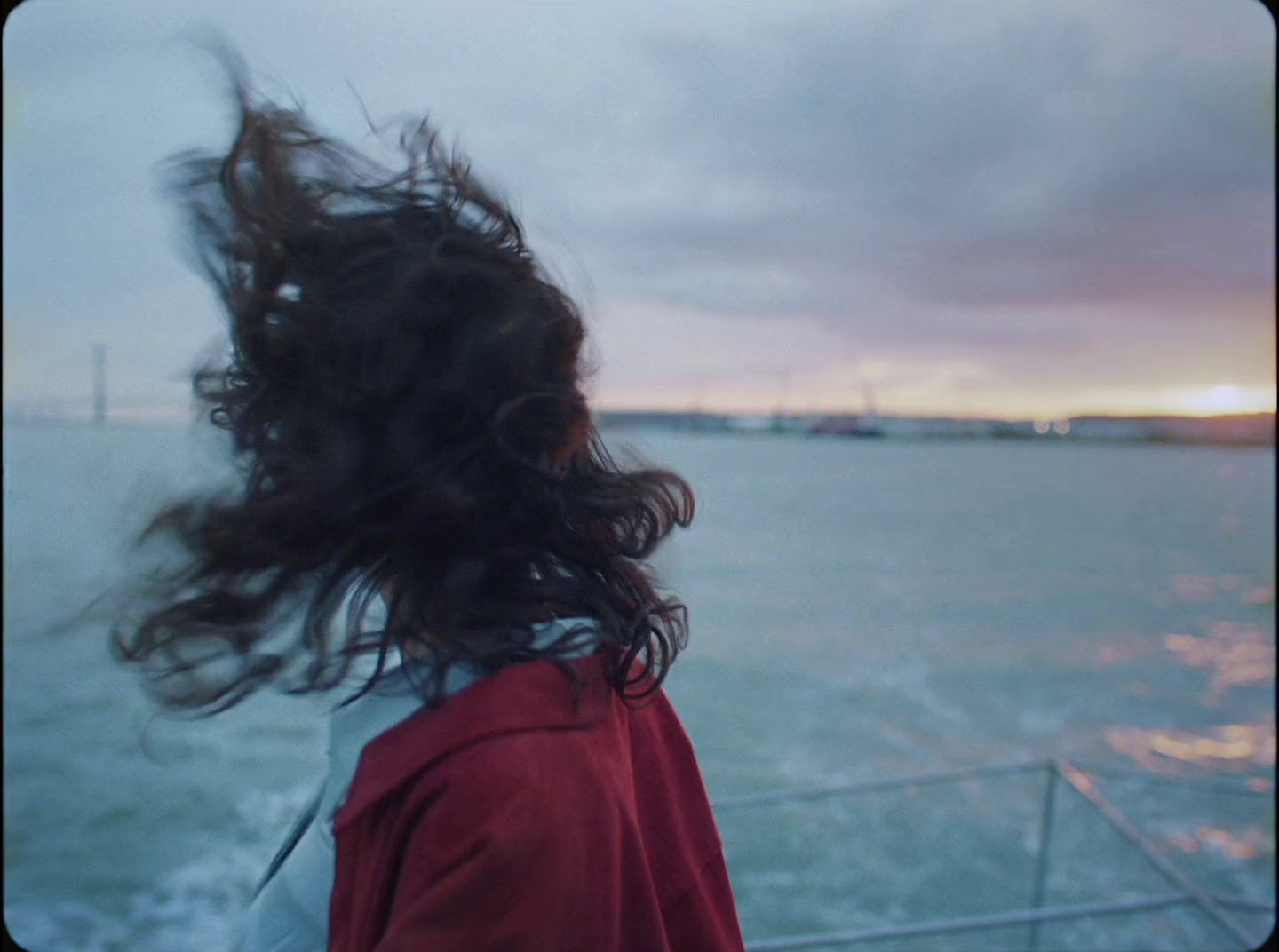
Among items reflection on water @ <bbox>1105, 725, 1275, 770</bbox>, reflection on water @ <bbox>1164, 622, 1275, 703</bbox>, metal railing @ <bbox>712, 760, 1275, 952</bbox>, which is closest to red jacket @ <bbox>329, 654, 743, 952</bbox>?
metal railing @ <bbox>712, 760, 1275, 952</bbox>

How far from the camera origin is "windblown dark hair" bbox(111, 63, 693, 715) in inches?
27.4

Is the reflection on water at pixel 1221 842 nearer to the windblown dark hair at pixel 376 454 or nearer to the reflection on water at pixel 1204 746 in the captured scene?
the reflection on water at pixel 1204 746

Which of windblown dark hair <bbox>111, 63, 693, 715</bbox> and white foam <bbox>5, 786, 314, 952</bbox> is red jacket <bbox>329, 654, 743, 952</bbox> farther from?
white foam <bbox>5, 786, 314, 952</bbox>

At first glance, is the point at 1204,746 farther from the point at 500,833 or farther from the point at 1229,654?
the point at 500,833

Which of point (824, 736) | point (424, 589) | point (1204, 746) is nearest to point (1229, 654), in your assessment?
point (1204, 746)

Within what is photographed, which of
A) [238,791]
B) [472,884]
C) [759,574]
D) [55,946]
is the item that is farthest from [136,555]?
[759,574]

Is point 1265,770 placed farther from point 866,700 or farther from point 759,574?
point 759,574

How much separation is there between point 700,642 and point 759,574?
8030mm

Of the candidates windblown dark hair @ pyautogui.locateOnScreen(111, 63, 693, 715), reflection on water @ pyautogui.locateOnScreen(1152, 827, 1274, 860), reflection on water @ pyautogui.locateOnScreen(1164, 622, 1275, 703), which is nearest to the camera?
windblown dark hair @ pyautogui.locateOnScreen(111, 63, 693, 715)

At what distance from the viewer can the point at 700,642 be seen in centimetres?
1648

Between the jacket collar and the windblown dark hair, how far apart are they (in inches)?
0.8

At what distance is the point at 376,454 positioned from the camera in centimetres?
70

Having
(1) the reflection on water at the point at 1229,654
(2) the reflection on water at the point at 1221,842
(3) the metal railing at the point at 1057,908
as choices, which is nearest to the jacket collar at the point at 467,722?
(3) the metal railing at the point at 1057,908

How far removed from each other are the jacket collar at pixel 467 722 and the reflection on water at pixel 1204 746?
13276 millimetres
